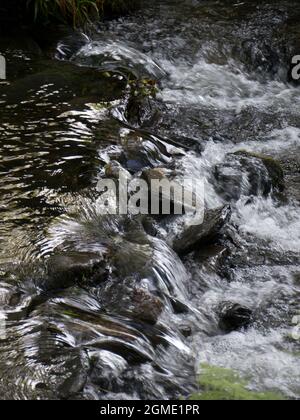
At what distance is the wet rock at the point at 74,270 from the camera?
4363 mm

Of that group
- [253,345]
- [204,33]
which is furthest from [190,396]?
[204,33]

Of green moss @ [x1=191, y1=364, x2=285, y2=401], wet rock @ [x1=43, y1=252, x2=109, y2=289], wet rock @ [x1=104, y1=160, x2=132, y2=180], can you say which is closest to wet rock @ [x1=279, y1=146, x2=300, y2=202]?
wet rock @ [x1=104, y1=160, x2=132, y2=180]

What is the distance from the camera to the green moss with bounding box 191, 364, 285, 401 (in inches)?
144

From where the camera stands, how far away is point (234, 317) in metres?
4.50

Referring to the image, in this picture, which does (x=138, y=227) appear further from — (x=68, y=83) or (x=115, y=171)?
(x=68, y=83)

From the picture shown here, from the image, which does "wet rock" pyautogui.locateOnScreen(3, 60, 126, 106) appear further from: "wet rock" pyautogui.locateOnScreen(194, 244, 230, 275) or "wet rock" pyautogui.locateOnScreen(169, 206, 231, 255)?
"wet rock" pyautogui.locateOnScreen(194, 244, 230, 275)

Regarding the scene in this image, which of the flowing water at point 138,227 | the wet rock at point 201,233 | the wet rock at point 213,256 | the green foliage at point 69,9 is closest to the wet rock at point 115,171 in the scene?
the flowing water at point 138,227

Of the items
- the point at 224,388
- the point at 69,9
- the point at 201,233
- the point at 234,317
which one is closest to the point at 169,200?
the point at 201,233

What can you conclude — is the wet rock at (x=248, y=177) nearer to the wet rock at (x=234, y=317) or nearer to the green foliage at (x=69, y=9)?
the wet rock at (x=234, y=317)

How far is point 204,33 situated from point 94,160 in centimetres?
467

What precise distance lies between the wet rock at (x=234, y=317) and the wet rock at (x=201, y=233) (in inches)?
33.5

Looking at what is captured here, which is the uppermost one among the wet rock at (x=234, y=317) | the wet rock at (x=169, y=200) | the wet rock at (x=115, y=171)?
the wet rock at (x=115, y=171)

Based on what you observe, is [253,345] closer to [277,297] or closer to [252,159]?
[277,297]

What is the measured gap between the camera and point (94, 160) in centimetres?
585
